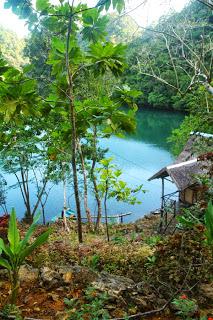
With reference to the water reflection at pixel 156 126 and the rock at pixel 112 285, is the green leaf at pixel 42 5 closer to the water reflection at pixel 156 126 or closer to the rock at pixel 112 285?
the rock at pixel 112 285

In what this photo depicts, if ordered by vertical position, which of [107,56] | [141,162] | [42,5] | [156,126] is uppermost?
[156,126]

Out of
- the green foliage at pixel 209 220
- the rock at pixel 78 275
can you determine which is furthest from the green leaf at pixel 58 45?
the rock at pixel 78 275

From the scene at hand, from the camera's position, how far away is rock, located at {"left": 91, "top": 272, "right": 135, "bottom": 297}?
2315 mm

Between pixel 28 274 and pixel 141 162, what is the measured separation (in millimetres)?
16661

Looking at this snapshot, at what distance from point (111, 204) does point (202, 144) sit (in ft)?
19.8

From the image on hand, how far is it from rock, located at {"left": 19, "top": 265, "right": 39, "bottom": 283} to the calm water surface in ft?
11.0

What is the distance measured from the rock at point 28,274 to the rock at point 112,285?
1.82 ft

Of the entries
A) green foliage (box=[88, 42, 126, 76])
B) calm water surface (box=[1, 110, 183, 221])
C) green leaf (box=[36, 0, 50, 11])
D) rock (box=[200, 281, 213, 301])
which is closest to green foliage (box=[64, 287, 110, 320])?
rock (box=[200, 281, 213, 301])

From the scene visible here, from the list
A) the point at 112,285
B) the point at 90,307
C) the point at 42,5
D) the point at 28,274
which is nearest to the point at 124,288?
the point at 112,285

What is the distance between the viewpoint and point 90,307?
7.11 feet

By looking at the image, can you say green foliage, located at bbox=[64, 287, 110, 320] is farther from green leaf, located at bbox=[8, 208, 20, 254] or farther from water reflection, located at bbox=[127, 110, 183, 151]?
water reflection, located at bbox=[127, 110, 183, 151]

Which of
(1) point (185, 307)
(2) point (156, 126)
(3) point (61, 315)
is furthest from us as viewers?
(2) point (156, 126)

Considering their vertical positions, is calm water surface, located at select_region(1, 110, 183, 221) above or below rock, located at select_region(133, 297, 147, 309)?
above

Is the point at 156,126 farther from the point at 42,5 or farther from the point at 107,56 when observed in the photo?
the point at 42,5
